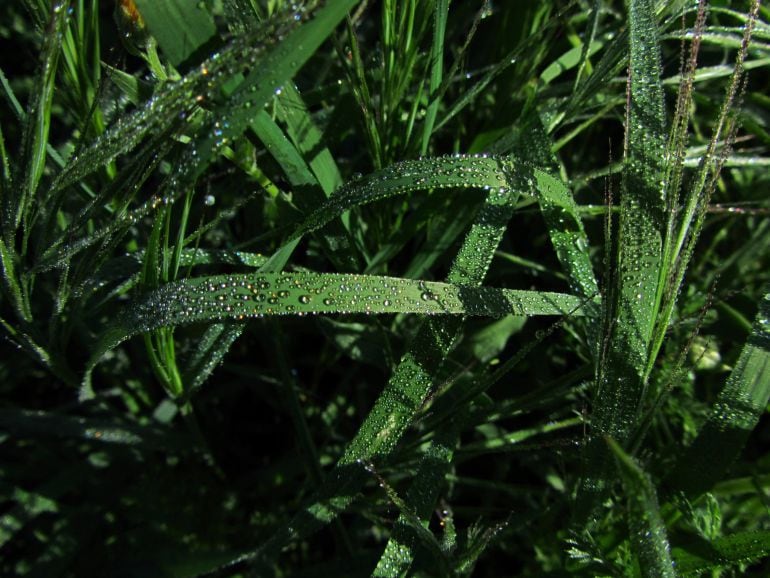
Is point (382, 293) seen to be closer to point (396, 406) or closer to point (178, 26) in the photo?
point (396, 406)

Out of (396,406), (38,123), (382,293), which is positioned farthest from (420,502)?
(38,123)

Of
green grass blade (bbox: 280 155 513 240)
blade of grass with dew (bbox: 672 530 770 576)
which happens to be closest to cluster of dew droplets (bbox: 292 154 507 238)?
green grass blade (bbox: 280 155 513 240)

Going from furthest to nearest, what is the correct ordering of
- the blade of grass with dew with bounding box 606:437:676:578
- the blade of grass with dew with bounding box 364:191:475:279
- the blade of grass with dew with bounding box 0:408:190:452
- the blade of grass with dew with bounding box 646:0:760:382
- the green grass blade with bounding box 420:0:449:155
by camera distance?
1. the blade of grass with dew with bounding box 0:408:190:452
2. the blade of grass with dew with bounding box 364:191:475:279
3. the green grass blade with bounding box 420:0:449:155
4. the blade of grass with dew with bounding box 646:0:760:382
5. the blade of grass with dew with bounding box 606:437:676:578

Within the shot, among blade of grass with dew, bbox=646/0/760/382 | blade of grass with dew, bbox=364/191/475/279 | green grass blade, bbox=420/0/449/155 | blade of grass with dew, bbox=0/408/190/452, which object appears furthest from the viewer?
blade of grass with dew, bbox=0/408/190/452

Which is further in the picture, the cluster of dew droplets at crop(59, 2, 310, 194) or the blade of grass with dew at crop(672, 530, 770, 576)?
the blade of grass with dew at crop(672, 530, 770, 576)

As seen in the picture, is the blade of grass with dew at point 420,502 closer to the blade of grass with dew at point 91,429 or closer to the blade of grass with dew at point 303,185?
the blade of grass with dew at point 303,185

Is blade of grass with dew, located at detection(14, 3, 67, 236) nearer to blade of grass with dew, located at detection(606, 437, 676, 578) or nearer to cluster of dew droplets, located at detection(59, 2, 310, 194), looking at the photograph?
cluster of dew droplets, located at detection(59, 2, 310, 194)

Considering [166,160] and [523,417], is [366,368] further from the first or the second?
[166,160]
